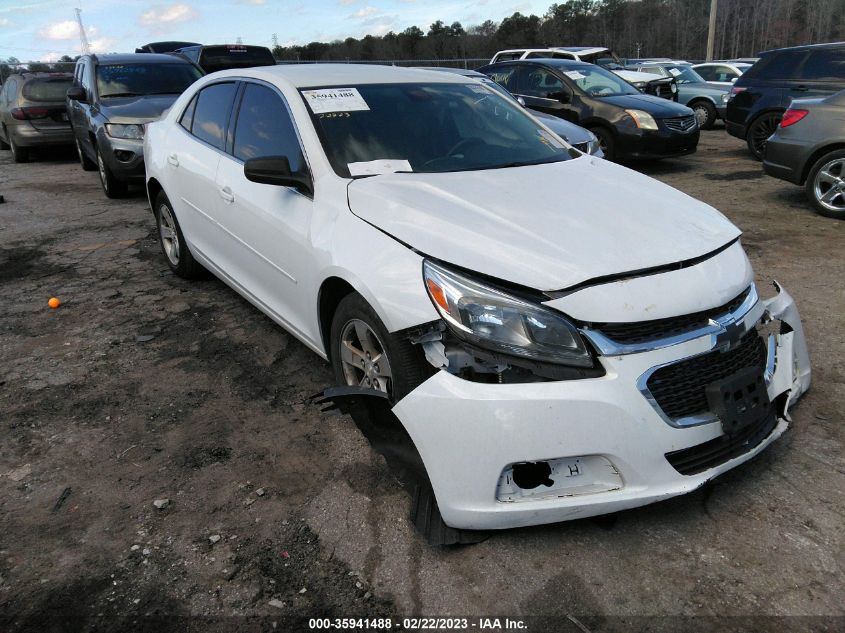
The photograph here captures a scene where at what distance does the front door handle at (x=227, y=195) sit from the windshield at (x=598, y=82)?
298 inches

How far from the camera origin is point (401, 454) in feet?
8.34

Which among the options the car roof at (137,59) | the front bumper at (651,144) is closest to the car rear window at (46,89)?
the car roof at (137,59)

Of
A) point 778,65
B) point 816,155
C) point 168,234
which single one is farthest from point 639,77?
point 168,234

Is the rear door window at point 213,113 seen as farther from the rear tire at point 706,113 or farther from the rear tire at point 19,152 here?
the rear tire at point 706,113

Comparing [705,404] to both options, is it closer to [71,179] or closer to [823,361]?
[823,361]

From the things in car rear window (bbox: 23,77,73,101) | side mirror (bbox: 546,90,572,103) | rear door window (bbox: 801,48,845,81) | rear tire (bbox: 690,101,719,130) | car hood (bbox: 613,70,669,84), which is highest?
car rear window (bbox: 23,77,73,101)

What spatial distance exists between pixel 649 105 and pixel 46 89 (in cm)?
1123

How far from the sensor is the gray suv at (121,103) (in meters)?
8.59

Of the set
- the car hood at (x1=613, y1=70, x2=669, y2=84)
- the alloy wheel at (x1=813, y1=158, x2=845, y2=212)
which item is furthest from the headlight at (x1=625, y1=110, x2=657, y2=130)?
the car hood at (x1=613, y1=70, x2=669, y2=84)

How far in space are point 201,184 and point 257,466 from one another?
2224 millimetres

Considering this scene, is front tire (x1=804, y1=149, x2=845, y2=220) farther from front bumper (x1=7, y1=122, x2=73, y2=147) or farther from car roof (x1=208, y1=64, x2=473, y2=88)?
front bumper (x1=7, y1=122, x2=73, y2=147)

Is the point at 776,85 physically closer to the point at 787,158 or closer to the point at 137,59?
the point at 787,158

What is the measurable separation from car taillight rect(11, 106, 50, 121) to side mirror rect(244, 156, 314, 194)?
473 inches

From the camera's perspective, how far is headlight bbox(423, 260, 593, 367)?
227cm
